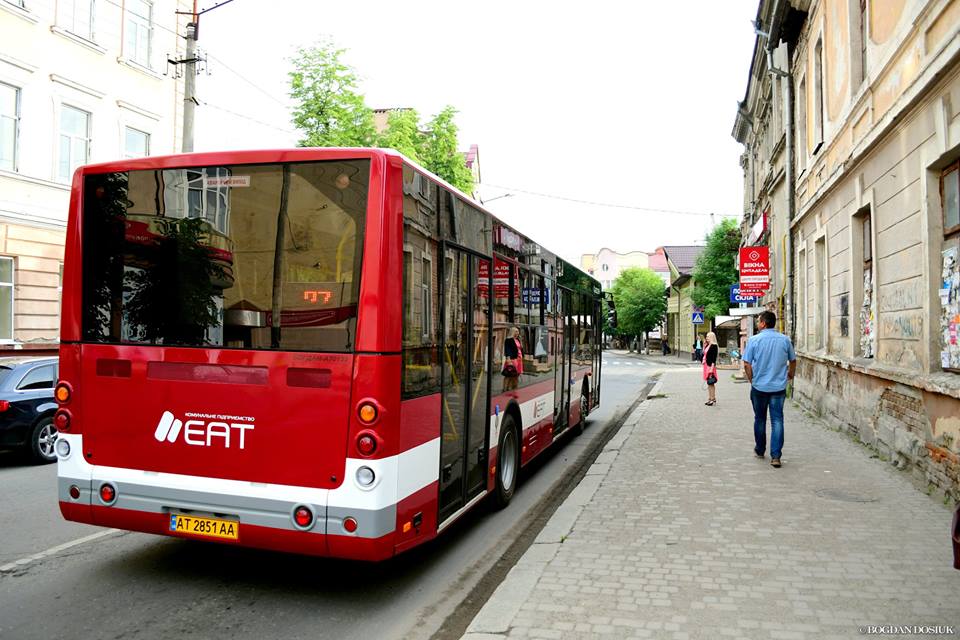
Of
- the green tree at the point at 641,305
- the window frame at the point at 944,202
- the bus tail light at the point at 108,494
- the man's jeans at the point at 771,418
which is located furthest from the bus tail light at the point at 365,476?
the green tree at the point at 641,305

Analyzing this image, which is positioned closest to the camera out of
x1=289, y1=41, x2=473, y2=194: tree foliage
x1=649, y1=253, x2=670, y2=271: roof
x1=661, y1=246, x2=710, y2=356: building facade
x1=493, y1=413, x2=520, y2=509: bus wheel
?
x1=493, y1=413, x2=520, y2=509: bus wheel

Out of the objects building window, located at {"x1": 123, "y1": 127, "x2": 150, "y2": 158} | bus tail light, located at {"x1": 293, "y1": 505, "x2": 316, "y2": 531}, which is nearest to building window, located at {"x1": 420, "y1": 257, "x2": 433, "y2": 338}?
bus tail light, located at {"x1": 293, "y1": 505, "x2": 316, "y2": 531}

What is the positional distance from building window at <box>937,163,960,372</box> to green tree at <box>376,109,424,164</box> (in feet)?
63.4

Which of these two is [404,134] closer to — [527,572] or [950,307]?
[950,307]

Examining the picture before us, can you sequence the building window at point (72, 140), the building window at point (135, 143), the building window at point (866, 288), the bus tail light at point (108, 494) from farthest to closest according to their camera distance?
the building window at point (135, 143)
the building window at point (72, 140)
the building window at point (866, 288)
the bus tail light at point (108, 494)

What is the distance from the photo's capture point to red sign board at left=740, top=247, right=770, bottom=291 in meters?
19.6

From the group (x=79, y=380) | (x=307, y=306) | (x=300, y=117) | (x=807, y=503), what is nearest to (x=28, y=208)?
(x=300, y=117)

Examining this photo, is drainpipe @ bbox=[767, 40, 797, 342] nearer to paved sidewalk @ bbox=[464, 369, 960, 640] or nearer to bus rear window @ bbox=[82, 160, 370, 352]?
paved sidewalk @ bbox=[464, 369, 960, 640]

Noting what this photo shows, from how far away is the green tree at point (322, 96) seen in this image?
2378cm

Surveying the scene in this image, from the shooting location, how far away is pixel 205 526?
14.4 feet

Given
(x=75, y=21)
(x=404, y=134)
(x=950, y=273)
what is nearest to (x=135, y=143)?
(x=75, y=21)

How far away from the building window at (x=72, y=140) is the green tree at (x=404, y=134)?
917cm

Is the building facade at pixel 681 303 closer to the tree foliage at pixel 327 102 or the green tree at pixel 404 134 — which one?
the green tree at pixel 404 134

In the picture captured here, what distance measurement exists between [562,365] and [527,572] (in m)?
5.16
